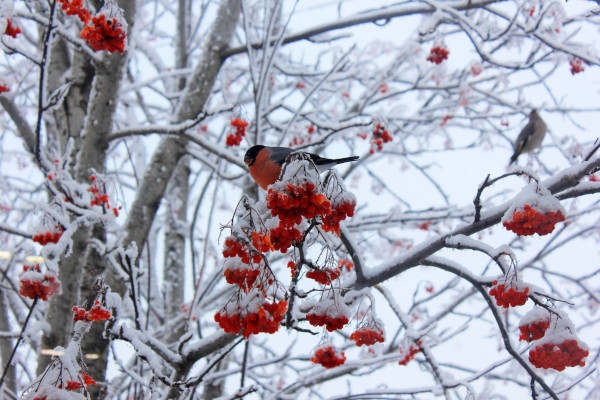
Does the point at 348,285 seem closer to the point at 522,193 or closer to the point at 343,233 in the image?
the point at 343,233

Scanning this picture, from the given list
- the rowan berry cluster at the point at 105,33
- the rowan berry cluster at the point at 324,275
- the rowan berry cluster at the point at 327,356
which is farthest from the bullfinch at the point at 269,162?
the rowan berry cluster at the point at 105,33

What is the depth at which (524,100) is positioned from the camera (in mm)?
5695

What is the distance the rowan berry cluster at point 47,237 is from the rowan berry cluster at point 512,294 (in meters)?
2.44

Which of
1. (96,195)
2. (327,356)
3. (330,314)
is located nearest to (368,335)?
(327,356)

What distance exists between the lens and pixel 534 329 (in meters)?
1.98

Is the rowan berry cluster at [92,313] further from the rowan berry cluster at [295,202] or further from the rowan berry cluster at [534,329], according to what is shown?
the rowan berry cluster at [534,329]

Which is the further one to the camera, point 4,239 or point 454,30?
point 454,30

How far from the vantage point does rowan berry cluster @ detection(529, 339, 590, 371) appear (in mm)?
1933

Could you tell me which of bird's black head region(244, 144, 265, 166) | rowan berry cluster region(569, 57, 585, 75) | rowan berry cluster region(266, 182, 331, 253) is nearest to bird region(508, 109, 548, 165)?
rowan berry cluster region(569, 57, 585, 75)

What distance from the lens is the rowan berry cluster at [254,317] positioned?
5.05 feet

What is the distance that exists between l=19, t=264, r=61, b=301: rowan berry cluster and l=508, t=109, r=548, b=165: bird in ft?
14.3

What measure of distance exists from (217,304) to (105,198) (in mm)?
2550

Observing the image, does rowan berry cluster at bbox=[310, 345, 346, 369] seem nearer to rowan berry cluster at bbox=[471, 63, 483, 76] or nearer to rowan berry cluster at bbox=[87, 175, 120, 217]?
rowan berry cluster at bbox=[87, 175, 120, 217]

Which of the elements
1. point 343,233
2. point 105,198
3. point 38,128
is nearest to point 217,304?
point 105,198
